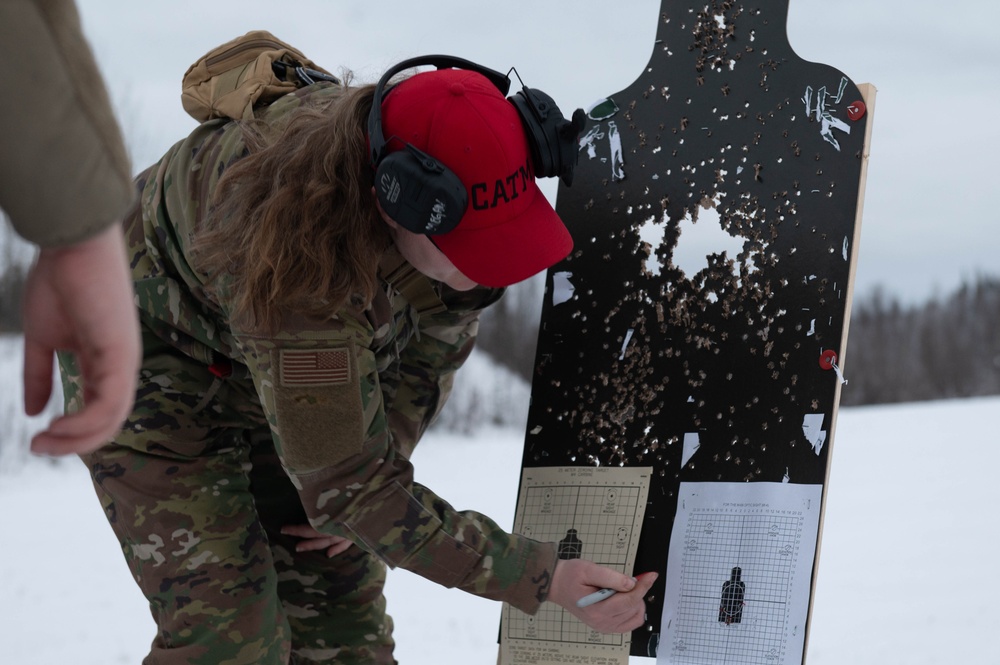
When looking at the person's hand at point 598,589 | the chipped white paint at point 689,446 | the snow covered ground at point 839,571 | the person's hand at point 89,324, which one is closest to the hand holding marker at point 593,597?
the person's hand at point 598,589

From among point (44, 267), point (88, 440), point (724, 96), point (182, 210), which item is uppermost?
point (724, 96)

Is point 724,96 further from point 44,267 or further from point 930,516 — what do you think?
point 930,516

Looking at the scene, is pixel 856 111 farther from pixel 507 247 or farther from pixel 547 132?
pixel 507 247

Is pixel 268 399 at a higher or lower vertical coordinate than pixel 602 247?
lower

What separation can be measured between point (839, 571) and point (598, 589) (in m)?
2.65

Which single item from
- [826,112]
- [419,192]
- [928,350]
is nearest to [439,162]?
[419,192]

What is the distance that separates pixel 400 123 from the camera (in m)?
1.46

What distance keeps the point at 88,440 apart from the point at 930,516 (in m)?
4.45

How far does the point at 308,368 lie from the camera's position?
4.73ft

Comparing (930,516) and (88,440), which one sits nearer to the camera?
(88,440)

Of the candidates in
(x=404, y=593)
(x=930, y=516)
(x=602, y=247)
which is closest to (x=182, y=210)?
(x=602, y=247)

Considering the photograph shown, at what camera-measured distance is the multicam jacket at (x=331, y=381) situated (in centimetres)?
146

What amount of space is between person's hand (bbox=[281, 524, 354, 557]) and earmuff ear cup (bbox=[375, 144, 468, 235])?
2.85ft

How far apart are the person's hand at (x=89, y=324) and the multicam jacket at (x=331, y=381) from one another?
77 cm
